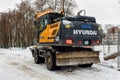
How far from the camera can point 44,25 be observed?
14.4 metres

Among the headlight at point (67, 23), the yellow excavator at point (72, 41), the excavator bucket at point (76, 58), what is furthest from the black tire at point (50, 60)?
the headlight at point (67, 23)

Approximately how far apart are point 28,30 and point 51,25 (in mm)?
30988

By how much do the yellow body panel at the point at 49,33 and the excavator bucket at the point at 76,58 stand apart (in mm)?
977

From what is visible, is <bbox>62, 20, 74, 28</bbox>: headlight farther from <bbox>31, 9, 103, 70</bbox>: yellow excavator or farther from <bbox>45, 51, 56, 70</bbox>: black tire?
<bbox>45, 51, 56, 70</bbox>: black tire

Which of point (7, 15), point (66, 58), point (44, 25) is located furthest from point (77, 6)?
point (66, 58)

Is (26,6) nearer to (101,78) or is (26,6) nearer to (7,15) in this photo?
(7,15)

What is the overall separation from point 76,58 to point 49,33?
1.95 metres

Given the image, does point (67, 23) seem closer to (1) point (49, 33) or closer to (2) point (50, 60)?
(1) point (49, 33)

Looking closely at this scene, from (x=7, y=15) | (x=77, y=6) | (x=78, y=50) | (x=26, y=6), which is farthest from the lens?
(x=7, y=15)

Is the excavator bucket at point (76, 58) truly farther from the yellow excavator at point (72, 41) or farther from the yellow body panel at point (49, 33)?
the yellow body panel at point (49, 33)

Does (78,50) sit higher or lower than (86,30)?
lower

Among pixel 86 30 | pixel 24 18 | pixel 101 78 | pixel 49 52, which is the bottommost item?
pixel 101 78

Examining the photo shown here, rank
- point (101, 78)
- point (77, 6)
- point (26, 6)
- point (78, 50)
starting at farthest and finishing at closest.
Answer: point (26, 6), point (77, 6), point (78, 50), point (101, 78)

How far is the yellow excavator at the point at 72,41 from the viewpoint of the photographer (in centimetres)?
1178
